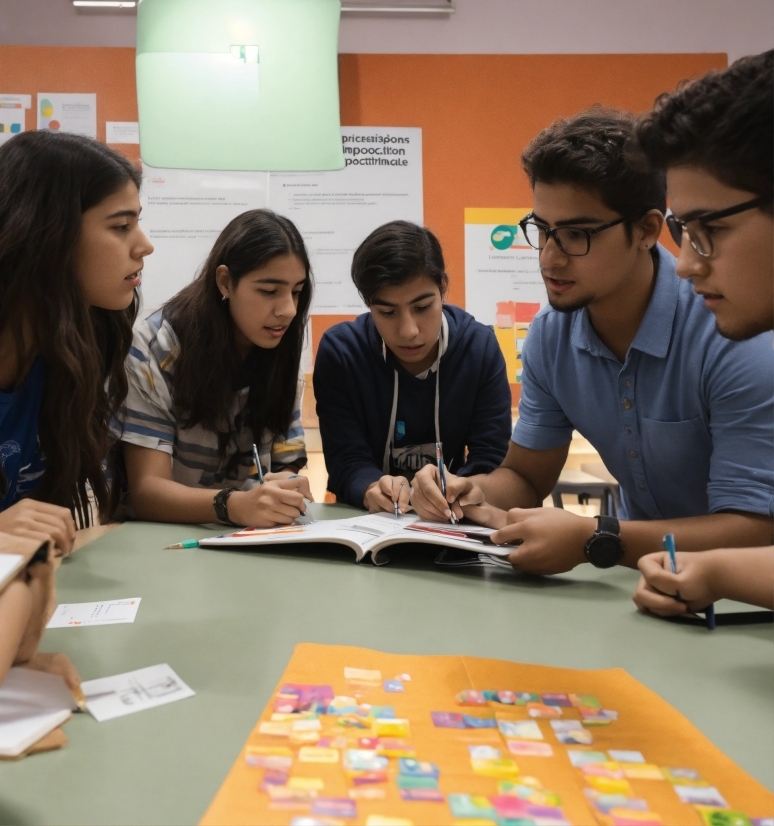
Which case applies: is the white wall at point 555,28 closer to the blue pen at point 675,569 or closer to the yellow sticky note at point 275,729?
the blue pen at point 675,569

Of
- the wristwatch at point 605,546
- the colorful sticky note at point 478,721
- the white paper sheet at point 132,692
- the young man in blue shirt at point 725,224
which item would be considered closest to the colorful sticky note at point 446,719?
the colorful sticky note at point 478,721

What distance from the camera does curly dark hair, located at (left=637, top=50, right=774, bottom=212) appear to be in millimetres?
893

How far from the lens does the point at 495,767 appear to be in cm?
60

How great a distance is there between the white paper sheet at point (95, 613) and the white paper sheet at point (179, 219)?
8.11 ft

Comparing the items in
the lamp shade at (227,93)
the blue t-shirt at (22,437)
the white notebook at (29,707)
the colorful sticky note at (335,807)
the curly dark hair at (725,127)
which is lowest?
the colorful sticky note at (335,807)

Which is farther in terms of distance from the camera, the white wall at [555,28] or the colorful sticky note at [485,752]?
the white wall at [555,28]

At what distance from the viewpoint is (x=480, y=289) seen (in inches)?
137

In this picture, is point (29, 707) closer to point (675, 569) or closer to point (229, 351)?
point (675, 569)

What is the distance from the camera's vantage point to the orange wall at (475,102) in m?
3.42

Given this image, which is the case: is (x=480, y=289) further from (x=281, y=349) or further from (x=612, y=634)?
(x=612, y=634)

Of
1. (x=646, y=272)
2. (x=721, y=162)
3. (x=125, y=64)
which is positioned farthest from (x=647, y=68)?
(x=721, y=162)

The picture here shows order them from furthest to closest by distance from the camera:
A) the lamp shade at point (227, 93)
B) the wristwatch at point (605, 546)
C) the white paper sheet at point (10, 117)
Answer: the white paper sheet at point (10, 117) → the lamp shade at point (227, 93) → the wristwatch at point (605, 546)

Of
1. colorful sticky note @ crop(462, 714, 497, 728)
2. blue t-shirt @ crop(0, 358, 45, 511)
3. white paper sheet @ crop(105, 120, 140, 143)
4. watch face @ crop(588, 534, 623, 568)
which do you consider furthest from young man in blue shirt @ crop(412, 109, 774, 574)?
white paper sheet @ crop(105, 120, 140, 143)

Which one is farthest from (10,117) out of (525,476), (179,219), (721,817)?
(721,817)
